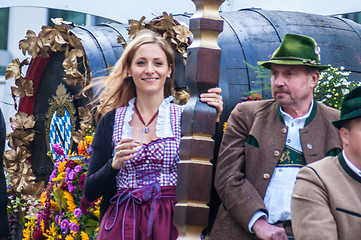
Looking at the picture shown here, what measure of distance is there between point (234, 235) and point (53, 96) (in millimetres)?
3407

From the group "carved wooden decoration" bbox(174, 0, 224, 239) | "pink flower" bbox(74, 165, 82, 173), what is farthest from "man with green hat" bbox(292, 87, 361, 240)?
"pink flower" bbox(74, 165, 82, 173)

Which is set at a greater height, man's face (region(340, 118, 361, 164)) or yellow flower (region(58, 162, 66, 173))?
man's face (region(340, 118, 361, 164))

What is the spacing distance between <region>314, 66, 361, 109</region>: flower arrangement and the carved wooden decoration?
1956 mm

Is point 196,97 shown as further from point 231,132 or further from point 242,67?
point 242,67

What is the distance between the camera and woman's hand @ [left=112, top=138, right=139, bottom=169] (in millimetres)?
3348

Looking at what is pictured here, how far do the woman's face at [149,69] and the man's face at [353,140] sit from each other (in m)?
1.30

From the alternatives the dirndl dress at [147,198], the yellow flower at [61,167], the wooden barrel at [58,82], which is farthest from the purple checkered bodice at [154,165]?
the wooden barrel at [58,82]

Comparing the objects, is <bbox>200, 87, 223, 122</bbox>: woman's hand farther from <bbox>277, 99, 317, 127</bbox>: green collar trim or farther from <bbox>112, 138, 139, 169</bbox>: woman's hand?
<bbox>277, 99, 317, 127</bbox>: green collar trim

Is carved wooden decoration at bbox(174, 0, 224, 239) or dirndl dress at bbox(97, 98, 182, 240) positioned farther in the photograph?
dirndl dress at bbox(97, 98, 182, 240)

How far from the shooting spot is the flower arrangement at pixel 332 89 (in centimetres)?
498

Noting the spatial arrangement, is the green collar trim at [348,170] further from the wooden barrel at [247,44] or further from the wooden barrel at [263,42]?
the wooden barrel at [263,42]

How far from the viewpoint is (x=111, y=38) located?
6.22 meters

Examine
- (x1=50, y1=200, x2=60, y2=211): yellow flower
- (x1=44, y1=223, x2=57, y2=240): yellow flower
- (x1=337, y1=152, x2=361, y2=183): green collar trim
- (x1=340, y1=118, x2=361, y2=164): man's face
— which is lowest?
(x1=44, y1=223, x2=57, y2=240): yellow flower

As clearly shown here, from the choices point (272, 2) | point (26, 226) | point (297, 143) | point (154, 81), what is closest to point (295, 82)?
point (297, 143)
